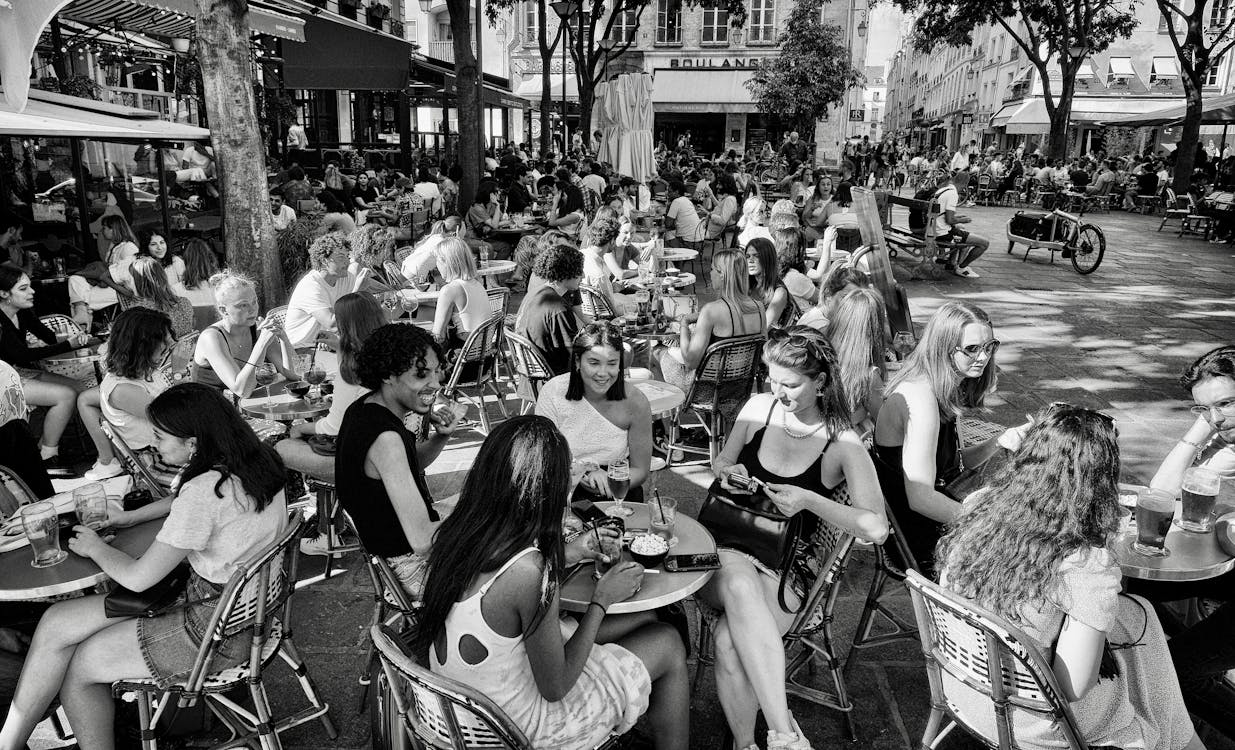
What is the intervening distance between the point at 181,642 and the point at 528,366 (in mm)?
2816

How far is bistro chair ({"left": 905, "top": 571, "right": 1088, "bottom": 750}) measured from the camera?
2.08 m

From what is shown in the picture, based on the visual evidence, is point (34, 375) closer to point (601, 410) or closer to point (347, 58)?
point (601, 410)

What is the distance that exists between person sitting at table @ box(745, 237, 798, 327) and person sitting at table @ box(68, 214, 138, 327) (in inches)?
169

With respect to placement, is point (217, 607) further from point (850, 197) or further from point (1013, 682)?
point (850, 197)

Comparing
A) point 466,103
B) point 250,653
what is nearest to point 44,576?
point 250,653

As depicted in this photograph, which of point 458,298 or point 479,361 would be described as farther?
point 458,298

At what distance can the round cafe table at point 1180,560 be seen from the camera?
2.65 metres

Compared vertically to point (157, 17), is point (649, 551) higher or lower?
lower

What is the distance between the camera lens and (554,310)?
5.18 m

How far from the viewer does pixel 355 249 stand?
682 cm

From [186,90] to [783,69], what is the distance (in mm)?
24064

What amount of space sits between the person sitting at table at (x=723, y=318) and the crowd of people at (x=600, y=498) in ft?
0.06

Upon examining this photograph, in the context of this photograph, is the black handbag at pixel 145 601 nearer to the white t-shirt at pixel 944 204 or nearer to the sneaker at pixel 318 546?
the sneaker at pixel 318 546

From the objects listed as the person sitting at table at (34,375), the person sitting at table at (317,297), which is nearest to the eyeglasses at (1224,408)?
the person sitting at table at (317,297)
